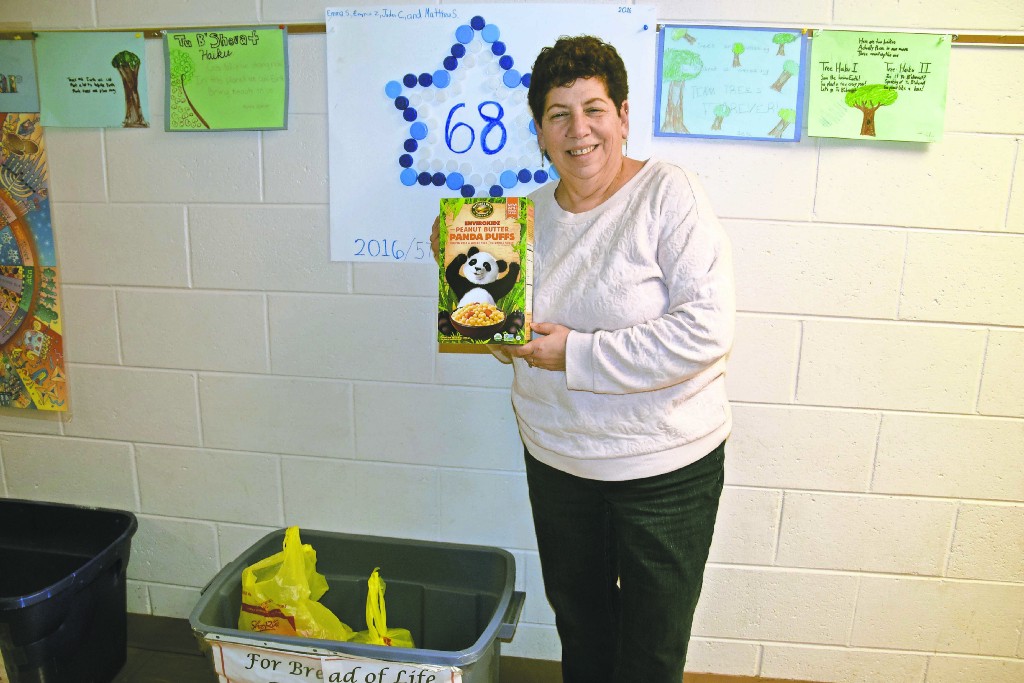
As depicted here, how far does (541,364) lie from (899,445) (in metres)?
0.97

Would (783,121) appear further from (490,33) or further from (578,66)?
(490,33)

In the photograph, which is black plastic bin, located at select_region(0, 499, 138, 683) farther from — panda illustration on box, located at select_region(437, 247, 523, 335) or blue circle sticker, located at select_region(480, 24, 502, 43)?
blue circle sticker, located at select_region(480, 24, 502, 43)

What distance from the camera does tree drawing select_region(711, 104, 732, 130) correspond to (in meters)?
1.46

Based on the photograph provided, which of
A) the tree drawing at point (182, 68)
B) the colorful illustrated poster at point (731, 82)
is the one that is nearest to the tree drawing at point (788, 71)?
the colorful illustrated poster at point (731, 82)

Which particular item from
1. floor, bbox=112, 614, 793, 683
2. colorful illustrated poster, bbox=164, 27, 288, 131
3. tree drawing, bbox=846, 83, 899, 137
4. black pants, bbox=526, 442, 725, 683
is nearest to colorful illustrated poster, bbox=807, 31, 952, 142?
tree drawing, bbox=846, 83, 899, 137

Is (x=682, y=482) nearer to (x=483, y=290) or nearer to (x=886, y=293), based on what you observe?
(x=483, y=290)

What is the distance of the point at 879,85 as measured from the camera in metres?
1.42

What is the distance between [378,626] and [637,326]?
0.97 meters

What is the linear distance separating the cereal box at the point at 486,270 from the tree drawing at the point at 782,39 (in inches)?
27.9

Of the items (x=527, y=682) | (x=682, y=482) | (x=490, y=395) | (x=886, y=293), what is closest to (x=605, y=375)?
(x=682, y=482)

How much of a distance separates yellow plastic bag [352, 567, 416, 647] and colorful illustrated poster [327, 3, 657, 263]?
0.80 metres

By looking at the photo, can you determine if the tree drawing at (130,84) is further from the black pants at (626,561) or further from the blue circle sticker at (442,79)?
the black pants at (626,561)

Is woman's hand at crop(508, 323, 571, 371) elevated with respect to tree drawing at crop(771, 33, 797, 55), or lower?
lower

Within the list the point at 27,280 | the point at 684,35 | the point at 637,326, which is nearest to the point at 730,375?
the point at 637,326
